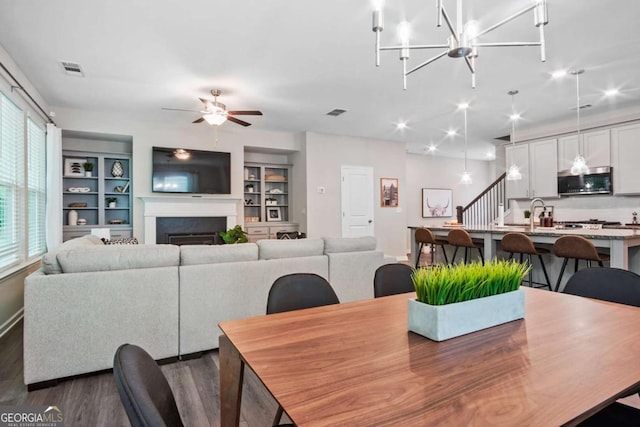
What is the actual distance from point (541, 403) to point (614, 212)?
6.72 meters

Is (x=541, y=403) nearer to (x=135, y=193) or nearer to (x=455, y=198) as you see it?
(x=135, y=193)

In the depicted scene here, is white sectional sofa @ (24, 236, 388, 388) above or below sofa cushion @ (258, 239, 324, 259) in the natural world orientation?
→ below

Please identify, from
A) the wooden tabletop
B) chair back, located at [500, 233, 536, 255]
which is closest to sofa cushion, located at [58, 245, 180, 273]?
the wooden tabletop

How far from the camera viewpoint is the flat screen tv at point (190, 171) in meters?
6.05

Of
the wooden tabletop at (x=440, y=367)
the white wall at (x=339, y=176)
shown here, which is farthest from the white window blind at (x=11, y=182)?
the white wall at (x=339, y=176)

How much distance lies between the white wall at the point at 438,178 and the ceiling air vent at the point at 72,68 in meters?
7.70

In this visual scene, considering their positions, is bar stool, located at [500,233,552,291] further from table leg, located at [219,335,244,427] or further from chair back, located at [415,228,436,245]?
table leg, located at [219,335,244,427]

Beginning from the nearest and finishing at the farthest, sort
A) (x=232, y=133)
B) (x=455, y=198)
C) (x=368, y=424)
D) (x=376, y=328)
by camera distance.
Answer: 1. (x=368, y=424)
2. (x=376, y=328)
3. (x=232, y=133)
4. (x=455, y=198)

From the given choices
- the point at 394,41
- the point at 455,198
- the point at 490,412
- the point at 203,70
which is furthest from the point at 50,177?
the point at 455,198

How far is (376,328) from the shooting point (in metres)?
1.28

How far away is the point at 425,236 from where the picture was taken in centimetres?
525

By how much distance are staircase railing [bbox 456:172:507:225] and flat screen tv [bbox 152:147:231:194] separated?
5033 mm

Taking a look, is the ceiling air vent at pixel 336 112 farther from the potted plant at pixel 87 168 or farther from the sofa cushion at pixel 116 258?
the potted plant at pixel 87 168

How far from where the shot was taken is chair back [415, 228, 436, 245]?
16.9 feet
